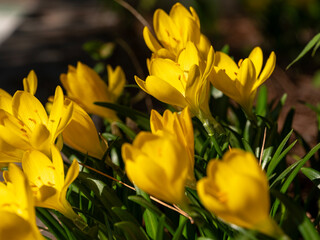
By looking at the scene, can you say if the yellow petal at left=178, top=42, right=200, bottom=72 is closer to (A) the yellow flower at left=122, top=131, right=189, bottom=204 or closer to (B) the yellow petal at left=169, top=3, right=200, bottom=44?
(B) the yellow petal at left=169, top=3, right=200, bottom=44

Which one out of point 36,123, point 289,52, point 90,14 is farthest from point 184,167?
point 90,14

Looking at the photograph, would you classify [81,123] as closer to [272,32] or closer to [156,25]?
[156,25]

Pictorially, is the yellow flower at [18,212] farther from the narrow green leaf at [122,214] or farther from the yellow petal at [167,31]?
the yellow petal at [167,31]

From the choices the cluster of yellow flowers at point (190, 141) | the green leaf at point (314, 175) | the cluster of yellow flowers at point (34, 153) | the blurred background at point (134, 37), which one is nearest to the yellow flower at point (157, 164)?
the cluster of yellow flowers at point (190, 141)

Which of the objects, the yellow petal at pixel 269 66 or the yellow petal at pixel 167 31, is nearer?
the yellow petal at pixel 269 66

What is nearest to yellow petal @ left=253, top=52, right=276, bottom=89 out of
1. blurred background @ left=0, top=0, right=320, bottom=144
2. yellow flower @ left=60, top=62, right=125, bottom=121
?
yellow flower @ left=60, top=62, right=125, bottom=121

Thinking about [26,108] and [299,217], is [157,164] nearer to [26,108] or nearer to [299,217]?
[299,217]
